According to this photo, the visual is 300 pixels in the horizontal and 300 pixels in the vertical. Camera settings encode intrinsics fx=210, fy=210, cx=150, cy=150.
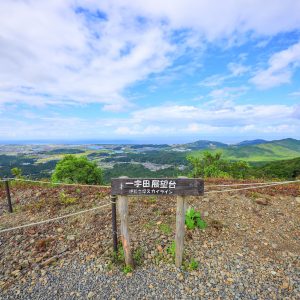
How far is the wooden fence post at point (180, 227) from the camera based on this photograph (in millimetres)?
5031

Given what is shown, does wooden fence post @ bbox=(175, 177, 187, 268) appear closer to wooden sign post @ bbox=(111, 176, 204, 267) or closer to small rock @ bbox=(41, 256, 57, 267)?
wooden sign post @ bbox=(111, 176, 204, 267)

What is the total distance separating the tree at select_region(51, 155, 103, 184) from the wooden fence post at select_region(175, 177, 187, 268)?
2144 cm

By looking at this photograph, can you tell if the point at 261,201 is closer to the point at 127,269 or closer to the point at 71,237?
the point at 127,269

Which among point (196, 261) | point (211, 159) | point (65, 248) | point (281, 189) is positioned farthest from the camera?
point (211, 159)

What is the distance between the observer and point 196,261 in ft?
17.8

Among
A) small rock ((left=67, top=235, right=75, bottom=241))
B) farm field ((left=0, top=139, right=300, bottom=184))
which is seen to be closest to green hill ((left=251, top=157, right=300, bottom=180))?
farm field ((left=0, top=139, right=300, bottom=184))

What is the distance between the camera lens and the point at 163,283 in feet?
15.9

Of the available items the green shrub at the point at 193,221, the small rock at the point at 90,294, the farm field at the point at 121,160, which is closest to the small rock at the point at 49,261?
the small rock at the point at 90,294

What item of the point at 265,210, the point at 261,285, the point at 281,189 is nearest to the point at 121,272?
the point at 261,285

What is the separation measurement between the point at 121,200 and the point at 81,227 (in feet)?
9.23

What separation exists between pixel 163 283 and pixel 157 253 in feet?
3.05

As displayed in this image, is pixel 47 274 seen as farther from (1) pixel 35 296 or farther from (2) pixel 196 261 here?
(2) pixel 196 261

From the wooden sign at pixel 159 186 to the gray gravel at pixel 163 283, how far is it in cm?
199

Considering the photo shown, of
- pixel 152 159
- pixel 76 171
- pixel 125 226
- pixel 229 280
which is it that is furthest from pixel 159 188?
pixel 152 159
